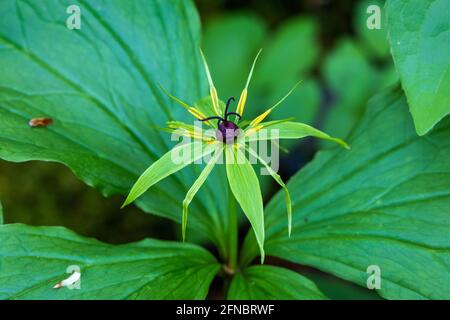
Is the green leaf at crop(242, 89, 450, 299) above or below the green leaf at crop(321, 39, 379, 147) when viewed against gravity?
below

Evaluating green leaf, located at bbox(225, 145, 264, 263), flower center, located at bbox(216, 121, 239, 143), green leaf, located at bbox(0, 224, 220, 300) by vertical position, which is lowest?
green leaf, located at bbox(0, 224, 220, 300)

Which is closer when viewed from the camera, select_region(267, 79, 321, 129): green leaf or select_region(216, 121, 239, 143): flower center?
select_region(216, 121, 239, 143): flower center

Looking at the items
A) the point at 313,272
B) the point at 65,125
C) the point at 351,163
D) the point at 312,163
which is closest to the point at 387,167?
the point at 351,163

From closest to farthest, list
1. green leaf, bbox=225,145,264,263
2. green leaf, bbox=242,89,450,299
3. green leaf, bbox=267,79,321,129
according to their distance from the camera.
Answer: green leaf, bbox=225,145,264,263 → green leaf, bbox=242,89,450,299 → green leaf, bbox=267,79,321,129

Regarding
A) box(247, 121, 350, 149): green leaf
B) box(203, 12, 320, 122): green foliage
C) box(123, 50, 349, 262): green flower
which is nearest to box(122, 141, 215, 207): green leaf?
box(123, 50, 349, 262): green flower

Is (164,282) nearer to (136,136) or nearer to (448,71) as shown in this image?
(136,136)

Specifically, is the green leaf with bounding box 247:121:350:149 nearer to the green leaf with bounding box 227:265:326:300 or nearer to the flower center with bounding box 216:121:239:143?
the flower center with bounding box 216:121:239:143

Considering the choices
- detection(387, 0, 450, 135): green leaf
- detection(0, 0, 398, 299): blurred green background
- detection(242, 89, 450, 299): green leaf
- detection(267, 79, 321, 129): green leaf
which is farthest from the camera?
detection(267, 79, 321, 129): green leaf
